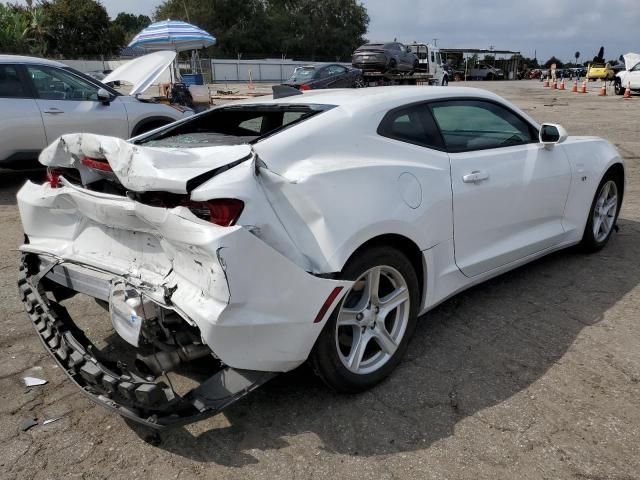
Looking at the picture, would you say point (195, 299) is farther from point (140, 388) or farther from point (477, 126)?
point (477, 126)

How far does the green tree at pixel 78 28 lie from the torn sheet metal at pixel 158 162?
194 feet

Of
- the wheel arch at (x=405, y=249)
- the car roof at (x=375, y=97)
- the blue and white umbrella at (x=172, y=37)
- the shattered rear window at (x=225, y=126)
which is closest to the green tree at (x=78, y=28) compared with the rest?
the blue and white umbrella at (x=172, y=37)

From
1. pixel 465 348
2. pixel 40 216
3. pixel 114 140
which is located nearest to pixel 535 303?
pixel 465 348

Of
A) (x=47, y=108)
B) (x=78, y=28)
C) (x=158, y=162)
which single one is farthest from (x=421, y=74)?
(x=78, y=28)

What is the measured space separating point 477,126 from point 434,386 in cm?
192

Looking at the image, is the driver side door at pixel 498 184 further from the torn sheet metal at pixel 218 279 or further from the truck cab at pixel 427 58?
the truck cab at pixel 427 58

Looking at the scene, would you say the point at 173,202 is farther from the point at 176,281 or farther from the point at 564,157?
the point at 564,157

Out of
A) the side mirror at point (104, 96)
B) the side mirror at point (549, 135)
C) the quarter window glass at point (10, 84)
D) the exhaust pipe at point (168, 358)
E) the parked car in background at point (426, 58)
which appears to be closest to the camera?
the exhaust pipe at point (168, 358)

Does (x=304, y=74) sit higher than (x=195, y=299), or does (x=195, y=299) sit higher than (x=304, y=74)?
(x=304, y=74)

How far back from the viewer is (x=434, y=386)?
116 inches

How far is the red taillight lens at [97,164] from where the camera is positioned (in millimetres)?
2658

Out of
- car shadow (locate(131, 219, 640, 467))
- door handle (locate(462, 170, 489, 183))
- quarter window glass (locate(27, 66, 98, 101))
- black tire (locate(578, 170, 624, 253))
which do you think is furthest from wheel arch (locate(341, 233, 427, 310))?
quarter window glass (locate(27, 66, 98, 101))

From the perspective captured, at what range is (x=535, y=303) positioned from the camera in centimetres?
394

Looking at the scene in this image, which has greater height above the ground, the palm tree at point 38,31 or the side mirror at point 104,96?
the palm tree at point 38,31
